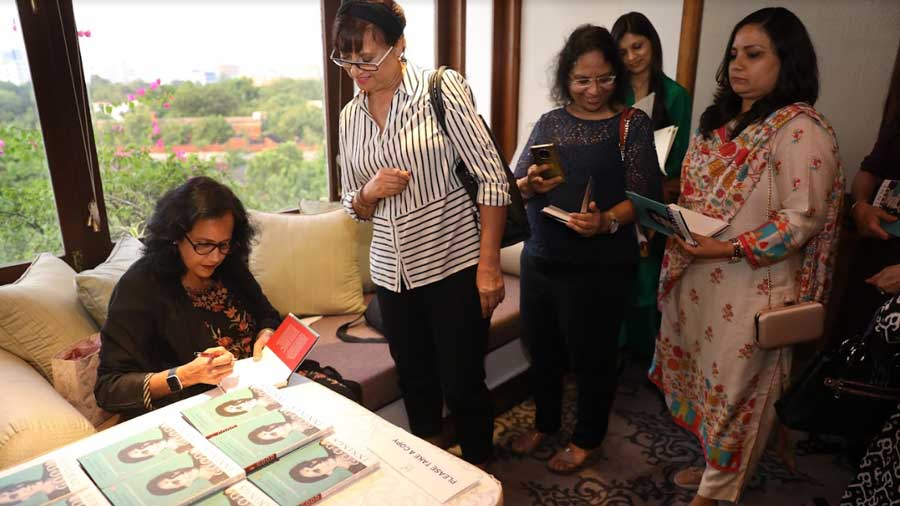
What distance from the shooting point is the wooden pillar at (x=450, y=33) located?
304 cm

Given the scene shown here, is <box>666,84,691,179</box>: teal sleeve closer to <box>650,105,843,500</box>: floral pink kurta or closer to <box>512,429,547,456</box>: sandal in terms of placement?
<box>650,105,843,500</box>: floral pink kurta

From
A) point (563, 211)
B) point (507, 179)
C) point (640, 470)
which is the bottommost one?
point (640, 470)

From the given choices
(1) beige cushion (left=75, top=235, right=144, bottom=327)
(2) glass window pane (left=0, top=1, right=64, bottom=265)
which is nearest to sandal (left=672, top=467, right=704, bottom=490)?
(1) beige cushion (left=75, top=235, right=144, bottom=327)

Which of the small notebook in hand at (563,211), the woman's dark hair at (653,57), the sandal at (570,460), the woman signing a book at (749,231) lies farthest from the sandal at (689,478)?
the woman's dark hair at (653,57)

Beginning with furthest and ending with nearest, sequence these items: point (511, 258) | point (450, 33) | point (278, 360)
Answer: point (450, 33), point (511, 258), point (278, 360)

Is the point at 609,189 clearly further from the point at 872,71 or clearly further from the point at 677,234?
the point at 872,71

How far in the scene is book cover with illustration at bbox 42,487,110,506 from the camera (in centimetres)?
85

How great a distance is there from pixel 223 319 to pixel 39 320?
1.77ft

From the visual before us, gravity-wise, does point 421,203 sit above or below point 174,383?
above

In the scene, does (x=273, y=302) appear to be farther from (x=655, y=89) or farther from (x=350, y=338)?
(x=655, y=89)

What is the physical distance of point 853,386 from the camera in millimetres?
1367

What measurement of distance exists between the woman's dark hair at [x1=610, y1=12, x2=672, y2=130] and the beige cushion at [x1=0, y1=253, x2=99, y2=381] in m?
1.96

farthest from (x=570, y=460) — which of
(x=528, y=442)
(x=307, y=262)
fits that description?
(x=307, y=262)

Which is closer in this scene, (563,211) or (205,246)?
(205,246)
